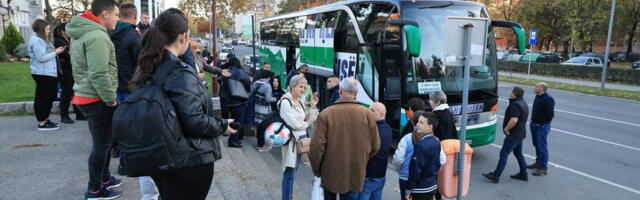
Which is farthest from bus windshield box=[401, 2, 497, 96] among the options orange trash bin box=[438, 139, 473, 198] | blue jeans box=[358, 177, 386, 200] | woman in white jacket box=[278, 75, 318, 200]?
blue jeans box=[358, 177, 386, 200]

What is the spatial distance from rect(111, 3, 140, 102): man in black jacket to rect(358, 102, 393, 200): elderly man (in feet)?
7.78

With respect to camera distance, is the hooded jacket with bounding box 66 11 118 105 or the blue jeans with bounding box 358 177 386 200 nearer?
the hooded jacket with bounding box 66 11 118 105

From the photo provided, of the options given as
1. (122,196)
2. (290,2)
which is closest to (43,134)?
(122,196)

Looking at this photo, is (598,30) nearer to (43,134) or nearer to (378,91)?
(378,91)

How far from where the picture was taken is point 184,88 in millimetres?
2158

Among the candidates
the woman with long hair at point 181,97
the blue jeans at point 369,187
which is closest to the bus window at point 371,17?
the blue jeans at point 369,187

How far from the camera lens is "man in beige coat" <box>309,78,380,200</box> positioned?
3.53m

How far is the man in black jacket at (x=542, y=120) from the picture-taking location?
21.0 feet

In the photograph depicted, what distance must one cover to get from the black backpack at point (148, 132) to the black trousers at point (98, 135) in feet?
5.18

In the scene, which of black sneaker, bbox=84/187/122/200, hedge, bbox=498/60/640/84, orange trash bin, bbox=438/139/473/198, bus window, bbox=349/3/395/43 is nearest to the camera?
black sneaker, bbox=84/187/122/200

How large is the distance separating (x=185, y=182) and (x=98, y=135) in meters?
1.62

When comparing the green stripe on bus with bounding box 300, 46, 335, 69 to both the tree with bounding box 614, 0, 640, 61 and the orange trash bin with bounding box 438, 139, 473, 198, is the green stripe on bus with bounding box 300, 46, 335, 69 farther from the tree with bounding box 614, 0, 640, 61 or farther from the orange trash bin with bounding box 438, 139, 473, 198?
the tree with bounding box 614, 0, 640, 61

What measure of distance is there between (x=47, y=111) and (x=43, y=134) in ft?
1.49

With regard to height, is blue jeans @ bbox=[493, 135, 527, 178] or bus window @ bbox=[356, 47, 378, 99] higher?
bus window @ bbox=[356, 47, 378, 99]
